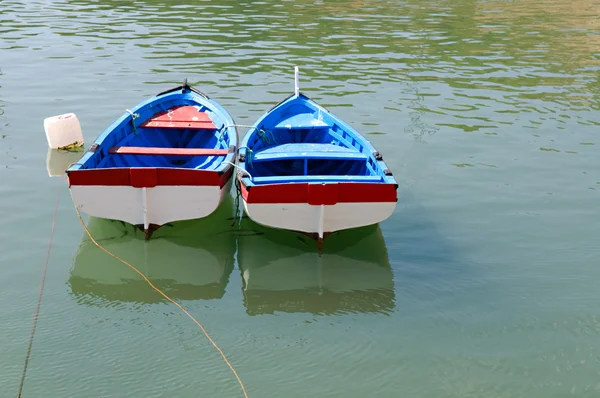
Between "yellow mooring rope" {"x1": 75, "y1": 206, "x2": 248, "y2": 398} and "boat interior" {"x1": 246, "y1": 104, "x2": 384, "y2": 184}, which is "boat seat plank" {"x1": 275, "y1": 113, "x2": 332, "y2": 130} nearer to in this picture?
"boat interior" {"x1": 246, "y1": 104, "x2": 384, "y2": 184}

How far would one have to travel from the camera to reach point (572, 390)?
23.0 ft

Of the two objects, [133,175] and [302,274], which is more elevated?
[133,175]

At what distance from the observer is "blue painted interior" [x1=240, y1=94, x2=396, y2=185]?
1006cm

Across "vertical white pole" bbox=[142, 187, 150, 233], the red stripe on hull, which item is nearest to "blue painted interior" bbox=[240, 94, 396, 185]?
the red stripe on hull

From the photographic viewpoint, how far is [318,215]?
9141mm

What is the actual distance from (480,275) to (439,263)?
57 cm

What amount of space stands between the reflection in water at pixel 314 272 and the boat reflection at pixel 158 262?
0.37 metres

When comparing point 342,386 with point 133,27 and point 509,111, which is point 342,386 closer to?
point 509,111

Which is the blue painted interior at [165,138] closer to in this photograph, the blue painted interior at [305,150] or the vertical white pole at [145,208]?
the blue painted interior at [305,150]

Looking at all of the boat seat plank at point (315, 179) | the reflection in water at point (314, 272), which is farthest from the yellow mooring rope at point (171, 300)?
the boat seat plank at point (315, 179)

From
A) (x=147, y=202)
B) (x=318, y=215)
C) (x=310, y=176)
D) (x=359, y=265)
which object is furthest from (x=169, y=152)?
(x=359, y=265)

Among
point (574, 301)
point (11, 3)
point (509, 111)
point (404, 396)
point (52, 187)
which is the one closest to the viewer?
point (404, 396)

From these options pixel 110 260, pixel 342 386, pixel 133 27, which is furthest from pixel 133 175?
pixel 133 27

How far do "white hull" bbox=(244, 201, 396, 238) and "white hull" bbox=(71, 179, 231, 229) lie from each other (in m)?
0.68
